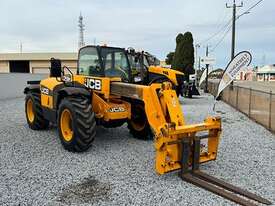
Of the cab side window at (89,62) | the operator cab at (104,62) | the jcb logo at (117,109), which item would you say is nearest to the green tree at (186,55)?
the operator cab at (104,62)

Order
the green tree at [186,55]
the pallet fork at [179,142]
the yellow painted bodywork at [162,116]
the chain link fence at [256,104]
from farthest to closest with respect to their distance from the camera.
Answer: the green tree at [186,55]
the chain link fence at [256,104]
the yellow painted bodywork at [162,116]
the pallet fork at [179,142]

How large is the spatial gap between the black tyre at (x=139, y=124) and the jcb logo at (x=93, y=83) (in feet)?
3.35

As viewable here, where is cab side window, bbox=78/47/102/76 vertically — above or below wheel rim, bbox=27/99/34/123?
above

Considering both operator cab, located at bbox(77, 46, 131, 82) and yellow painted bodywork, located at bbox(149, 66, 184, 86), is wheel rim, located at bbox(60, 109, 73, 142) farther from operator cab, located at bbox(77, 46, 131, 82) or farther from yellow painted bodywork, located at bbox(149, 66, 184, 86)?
yellow painted bodywork, located at bbox(149, 66, 184, 86)

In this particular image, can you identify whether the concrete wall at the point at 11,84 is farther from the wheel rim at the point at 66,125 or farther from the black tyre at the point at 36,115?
the wheel rim at the point at 66,125

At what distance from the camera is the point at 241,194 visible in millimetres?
4617

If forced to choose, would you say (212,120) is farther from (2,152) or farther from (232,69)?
(232,69)

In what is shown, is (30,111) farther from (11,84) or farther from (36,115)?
(11,84)

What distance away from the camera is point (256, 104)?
1132 cm

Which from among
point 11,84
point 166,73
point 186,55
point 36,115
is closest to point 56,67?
point 36,115

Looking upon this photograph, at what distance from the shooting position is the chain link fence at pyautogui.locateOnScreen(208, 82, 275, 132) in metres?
9.40

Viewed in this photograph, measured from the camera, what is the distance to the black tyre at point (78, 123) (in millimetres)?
6199

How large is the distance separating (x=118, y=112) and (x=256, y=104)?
21.3 ft

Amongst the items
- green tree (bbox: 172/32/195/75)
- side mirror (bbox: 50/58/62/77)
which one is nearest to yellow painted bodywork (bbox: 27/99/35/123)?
side mirror (bbox: 50/58/62/77)
